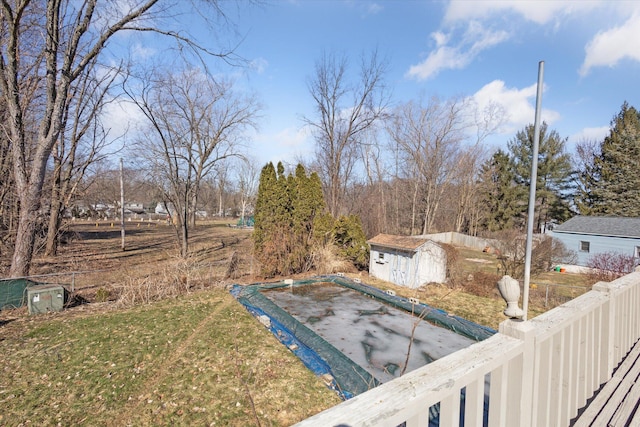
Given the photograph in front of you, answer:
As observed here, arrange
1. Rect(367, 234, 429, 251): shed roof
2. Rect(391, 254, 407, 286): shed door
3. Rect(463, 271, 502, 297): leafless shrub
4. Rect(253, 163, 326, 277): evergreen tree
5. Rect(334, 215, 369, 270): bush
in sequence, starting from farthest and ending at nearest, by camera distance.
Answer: Rect(334, 215, 369, 270): bush, Rect(253, 163, 326, 277): evergreen tree, Rect(391, 254, 407, 286): shed door, Rect(367, 234, 429, 251): shed roof, Rect(463, 271, 502, 297): leafless shrub

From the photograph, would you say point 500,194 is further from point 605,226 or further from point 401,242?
point 401,242

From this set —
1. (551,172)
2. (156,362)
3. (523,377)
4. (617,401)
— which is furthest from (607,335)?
(551,172)

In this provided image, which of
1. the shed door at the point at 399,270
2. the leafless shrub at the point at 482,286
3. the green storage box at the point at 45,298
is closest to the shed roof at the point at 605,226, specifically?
the leafless shrub at the point at 482,286

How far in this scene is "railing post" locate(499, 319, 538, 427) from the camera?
4.23 ft

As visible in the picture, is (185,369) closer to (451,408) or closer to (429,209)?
(451,408)

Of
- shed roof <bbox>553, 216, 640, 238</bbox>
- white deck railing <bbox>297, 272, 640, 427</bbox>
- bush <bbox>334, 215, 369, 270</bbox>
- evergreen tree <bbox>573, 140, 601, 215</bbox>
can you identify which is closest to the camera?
white deck railing <bbox>297, 272, 640, 427</bbox>

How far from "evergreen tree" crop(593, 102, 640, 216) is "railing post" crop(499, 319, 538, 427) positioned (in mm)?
29148

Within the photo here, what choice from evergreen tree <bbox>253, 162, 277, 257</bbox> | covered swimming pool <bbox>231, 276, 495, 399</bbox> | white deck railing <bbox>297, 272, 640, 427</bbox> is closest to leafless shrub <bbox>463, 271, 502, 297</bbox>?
covered swimming pool <bbox>231, 276, 495, 399</bbox>

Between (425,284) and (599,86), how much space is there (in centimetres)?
777

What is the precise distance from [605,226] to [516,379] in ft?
74.4

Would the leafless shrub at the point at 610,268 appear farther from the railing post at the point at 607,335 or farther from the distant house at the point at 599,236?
the railing post at the point at 607,335

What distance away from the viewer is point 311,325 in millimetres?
6672

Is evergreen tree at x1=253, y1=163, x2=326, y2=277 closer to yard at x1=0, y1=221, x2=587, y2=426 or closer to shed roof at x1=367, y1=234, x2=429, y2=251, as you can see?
shed roof at x1=367, y1=234, x2=429, y2=251

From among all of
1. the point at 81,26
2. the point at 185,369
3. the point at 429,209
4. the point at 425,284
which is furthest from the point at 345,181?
the point at 185,369
